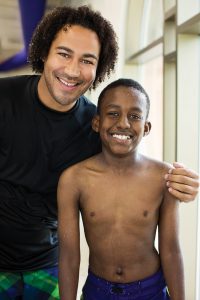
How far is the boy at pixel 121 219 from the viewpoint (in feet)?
4.02

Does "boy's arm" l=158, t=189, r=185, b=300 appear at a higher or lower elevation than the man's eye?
lower

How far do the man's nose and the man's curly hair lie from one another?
155mm

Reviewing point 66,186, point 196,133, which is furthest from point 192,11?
point 66,186

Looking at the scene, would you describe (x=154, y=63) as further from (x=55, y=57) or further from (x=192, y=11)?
(x=55, y=57)

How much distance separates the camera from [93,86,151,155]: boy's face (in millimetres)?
1233

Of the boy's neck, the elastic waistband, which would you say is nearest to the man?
the boy's neck

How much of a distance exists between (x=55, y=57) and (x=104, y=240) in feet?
2.07

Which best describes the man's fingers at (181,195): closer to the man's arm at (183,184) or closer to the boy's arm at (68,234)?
the man's arm at (183,184)

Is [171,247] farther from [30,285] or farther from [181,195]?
[30,285]

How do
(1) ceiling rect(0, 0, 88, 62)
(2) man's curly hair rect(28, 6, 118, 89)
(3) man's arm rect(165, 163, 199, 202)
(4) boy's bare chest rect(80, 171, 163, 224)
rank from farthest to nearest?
(1) ceiling rect(0, 0, 88, 62)
(2) man's curly hair rect(28, 6, 118, 89)
(4) boy's bare chest rect(80, 171, 163, 224)
(3) man's arm rect(165, 163, 199, 202)

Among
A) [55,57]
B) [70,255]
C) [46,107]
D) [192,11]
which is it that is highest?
[192,11]

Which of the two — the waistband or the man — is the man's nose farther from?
the waistband

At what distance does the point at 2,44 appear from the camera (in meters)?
3.93

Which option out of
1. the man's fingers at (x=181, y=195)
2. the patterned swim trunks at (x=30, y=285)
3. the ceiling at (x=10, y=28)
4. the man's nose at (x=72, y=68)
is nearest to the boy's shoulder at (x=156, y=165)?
the man's fingers at (x=181, y=195)
